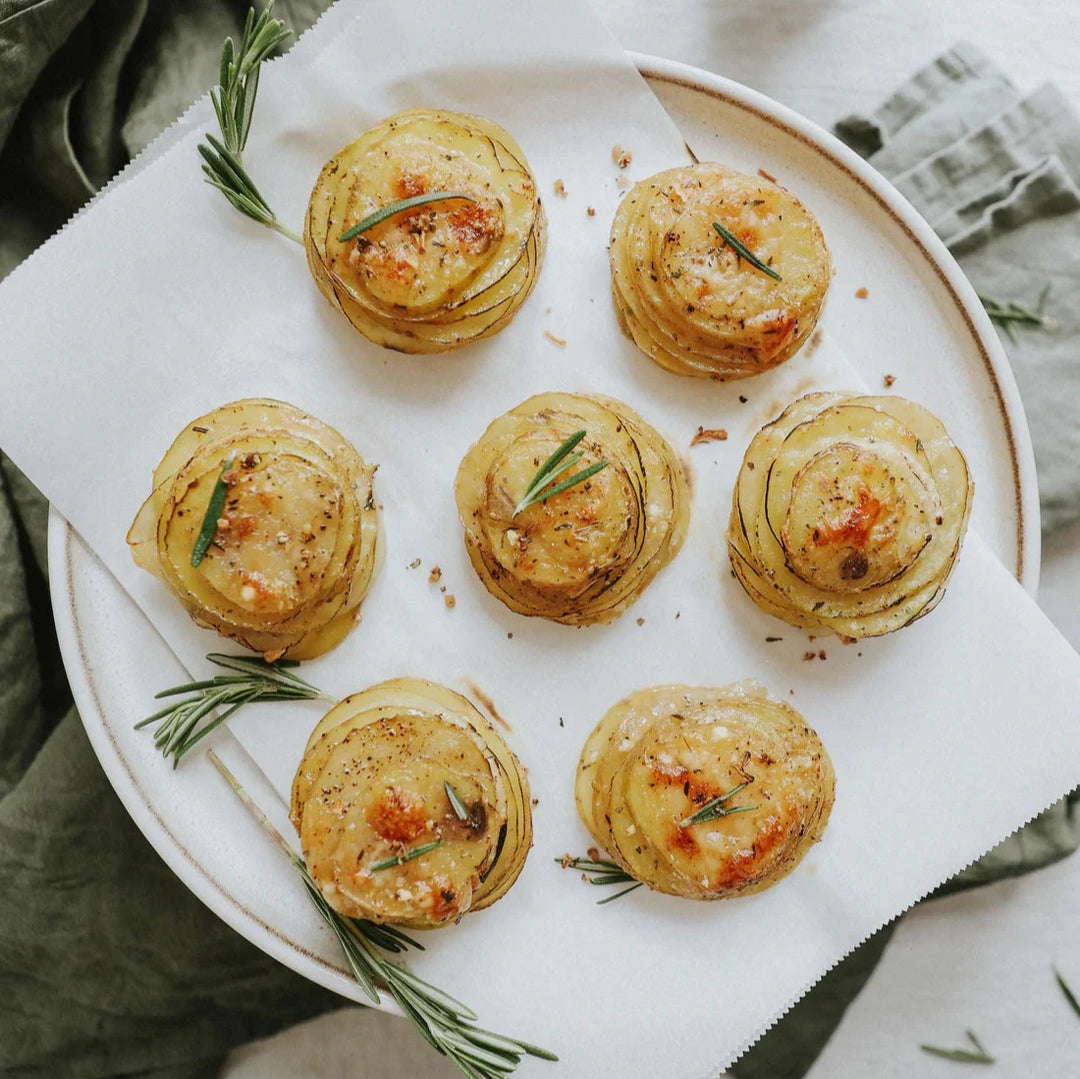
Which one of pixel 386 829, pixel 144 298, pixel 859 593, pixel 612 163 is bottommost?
pixel 859 593

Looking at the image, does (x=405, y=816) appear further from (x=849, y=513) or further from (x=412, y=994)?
(x=849, y=513)

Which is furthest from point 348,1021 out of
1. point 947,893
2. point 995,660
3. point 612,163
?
point 612,163

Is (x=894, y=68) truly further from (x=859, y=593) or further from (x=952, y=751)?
(x=952, y=751)

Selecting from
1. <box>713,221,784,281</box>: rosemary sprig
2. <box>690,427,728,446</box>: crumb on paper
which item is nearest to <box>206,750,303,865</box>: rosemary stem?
<box>690,427,728,446</box>: crumb on paper

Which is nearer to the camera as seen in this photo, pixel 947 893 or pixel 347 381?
pixel 347 381

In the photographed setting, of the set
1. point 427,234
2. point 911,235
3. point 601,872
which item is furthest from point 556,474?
point 911,235

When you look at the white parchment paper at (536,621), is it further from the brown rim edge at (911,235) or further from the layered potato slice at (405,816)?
the layered potato slice at (405,816)

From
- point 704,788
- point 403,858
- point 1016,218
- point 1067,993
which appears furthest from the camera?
point 1067,993
